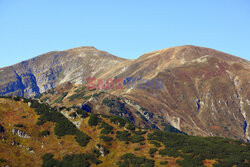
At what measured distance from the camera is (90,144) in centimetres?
14238

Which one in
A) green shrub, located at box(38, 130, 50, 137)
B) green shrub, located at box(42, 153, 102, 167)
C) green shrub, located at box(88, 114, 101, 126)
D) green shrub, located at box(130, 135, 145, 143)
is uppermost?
green shrub, located at box(88, 114, 101, 126)

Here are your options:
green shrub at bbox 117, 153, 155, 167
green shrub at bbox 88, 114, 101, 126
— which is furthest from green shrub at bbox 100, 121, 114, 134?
green shrub at bbox 117, 153, 155, 167

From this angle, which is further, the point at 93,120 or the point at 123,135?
the point at 93,120

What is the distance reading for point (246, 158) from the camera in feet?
431

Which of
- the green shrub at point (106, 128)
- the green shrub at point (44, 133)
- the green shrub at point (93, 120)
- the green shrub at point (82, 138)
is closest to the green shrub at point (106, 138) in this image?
the green shrub at point (106, 128)

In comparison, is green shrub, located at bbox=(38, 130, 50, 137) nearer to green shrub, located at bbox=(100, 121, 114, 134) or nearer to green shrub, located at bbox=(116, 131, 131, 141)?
green shrub, located at bbox=(100, 121, 114, 134)

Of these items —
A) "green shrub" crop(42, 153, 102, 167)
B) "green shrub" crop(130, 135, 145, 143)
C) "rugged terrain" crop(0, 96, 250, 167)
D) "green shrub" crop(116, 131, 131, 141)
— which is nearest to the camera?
"green shrub" crop(42, 153, 102, 167)

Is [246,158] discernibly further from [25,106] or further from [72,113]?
[25,106]

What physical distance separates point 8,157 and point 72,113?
49409mm

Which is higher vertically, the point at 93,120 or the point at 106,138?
the point at 93,120

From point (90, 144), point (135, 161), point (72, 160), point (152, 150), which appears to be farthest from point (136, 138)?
point (72, 160)

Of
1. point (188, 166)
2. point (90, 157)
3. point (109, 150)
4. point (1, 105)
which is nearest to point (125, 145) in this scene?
point (109, 150)

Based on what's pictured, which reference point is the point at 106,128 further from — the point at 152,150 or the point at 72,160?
the point at 72,160

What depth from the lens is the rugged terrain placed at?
420ft
